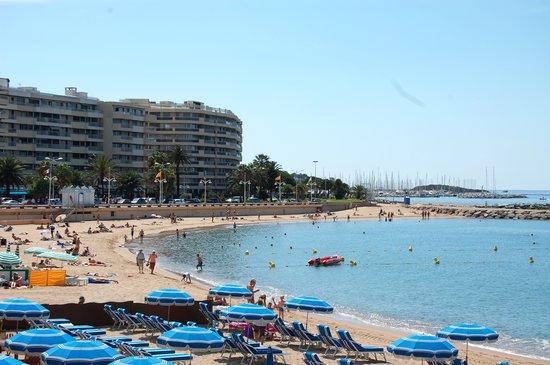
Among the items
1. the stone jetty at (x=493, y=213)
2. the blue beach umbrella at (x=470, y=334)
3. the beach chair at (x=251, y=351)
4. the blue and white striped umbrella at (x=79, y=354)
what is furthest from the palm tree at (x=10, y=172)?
the stone jetty at (x=493, y=213)

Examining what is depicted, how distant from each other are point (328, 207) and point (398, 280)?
85261mm

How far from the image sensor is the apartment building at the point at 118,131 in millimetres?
111625

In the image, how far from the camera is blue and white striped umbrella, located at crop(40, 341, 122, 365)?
15227mm

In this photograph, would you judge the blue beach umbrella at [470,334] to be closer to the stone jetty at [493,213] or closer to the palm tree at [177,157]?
the palm tree at [177,157]

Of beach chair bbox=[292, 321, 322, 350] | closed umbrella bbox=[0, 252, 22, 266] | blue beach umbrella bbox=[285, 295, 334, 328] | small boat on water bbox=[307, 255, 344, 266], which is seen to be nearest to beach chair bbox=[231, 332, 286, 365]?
beach chair bbox=[292, 321, 322, 350]

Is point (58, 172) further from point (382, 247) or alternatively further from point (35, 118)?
point (382, 247)

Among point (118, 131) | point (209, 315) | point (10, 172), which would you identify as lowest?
point (209, 315)

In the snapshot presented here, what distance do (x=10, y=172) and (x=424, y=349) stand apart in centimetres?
8990

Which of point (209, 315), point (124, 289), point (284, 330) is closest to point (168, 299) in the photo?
point (209, 315)

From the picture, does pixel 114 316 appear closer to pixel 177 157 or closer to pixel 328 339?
pixel 328 339

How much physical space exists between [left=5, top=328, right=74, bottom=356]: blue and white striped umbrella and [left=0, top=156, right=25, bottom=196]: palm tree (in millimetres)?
86131

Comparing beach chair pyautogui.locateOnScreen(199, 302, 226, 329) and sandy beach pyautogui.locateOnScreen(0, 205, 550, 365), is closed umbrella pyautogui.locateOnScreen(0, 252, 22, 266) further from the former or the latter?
beach chair pyautogui.locateOnScreen(199, 302, 226, 329)

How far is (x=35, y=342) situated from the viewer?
16.6 metres

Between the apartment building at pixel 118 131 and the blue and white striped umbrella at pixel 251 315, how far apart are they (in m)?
98.0
